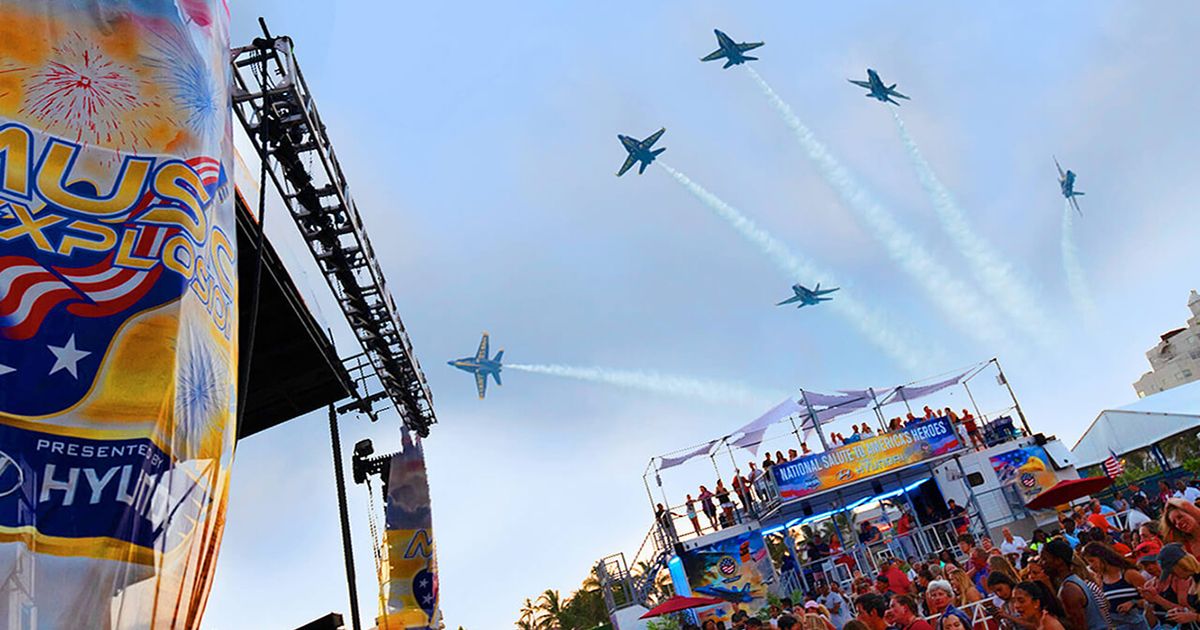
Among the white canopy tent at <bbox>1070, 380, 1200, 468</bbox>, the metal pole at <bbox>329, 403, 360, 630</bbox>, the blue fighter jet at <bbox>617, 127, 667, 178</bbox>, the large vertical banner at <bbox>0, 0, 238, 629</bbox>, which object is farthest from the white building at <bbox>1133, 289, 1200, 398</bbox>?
the large vertical banner at <bbox>0, 0, 238, 629</bbox>

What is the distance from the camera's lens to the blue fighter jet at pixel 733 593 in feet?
70.8

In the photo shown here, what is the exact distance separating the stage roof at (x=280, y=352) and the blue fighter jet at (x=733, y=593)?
11201 mm

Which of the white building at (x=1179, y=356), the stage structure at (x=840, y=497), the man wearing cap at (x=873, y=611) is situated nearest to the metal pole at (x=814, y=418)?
the stage structure at (x=840, y=497)

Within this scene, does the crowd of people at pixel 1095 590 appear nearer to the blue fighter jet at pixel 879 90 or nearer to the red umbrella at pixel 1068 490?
the red umbrella at pixel 1068 490

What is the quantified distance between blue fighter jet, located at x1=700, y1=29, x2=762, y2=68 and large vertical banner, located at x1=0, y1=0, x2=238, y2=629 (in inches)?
1182

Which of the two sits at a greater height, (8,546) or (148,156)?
(148,156)

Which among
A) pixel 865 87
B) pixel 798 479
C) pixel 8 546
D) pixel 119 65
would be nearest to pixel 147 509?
pixel 8 546

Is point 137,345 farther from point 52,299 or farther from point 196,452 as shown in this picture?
point 196,452

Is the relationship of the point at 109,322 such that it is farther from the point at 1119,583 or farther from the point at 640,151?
the point at 640,151

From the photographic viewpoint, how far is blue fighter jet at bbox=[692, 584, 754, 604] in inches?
850

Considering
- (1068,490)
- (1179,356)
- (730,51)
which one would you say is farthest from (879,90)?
(1179,356)

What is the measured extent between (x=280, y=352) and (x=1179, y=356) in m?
108

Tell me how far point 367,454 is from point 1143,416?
2714 centimetres

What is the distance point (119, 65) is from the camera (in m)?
5.06
